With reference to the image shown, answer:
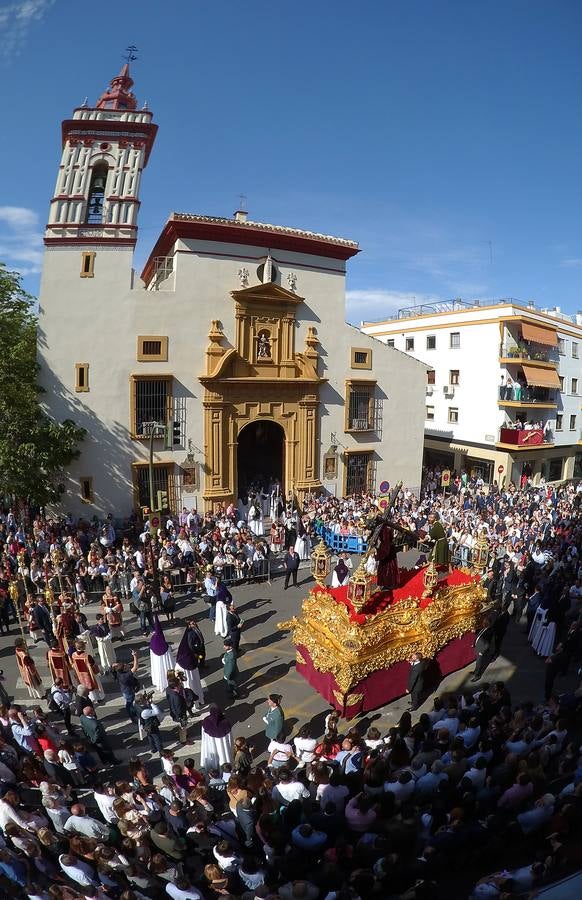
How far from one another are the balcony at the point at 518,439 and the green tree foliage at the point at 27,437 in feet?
79.9

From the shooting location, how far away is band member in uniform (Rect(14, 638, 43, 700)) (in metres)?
10.4

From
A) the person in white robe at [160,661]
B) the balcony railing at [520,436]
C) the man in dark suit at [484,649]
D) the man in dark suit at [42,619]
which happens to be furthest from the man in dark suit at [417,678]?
the balcony railing at [520,436]

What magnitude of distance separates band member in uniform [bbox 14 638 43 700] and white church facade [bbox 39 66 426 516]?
9.61 metres

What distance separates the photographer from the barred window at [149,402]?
2302cm

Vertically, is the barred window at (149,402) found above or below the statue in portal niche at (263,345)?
below

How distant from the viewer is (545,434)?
36.4m

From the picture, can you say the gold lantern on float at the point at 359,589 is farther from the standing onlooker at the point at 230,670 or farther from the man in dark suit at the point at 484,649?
the man in dark suit at the point at 484,649

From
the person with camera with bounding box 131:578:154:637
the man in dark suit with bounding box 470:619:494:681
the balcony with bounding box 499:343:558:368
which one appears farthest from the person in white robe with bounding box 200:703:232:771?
the balcony with bounding box 499:343:558:368

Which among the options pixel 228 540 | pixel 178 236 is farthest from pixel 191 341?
pixel 228 540

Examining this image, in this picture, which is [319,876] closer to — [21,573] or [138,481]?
[21,573]

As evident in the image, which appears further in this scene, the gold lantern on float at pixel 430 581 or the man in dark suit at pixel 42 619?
the man in dark suit at pixel 42 619

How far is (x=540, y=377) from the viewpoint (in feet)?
114

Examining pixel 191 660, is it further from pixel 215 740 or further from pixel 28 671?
pixel 28 671

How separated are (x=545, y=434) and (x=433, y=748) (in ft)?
107
